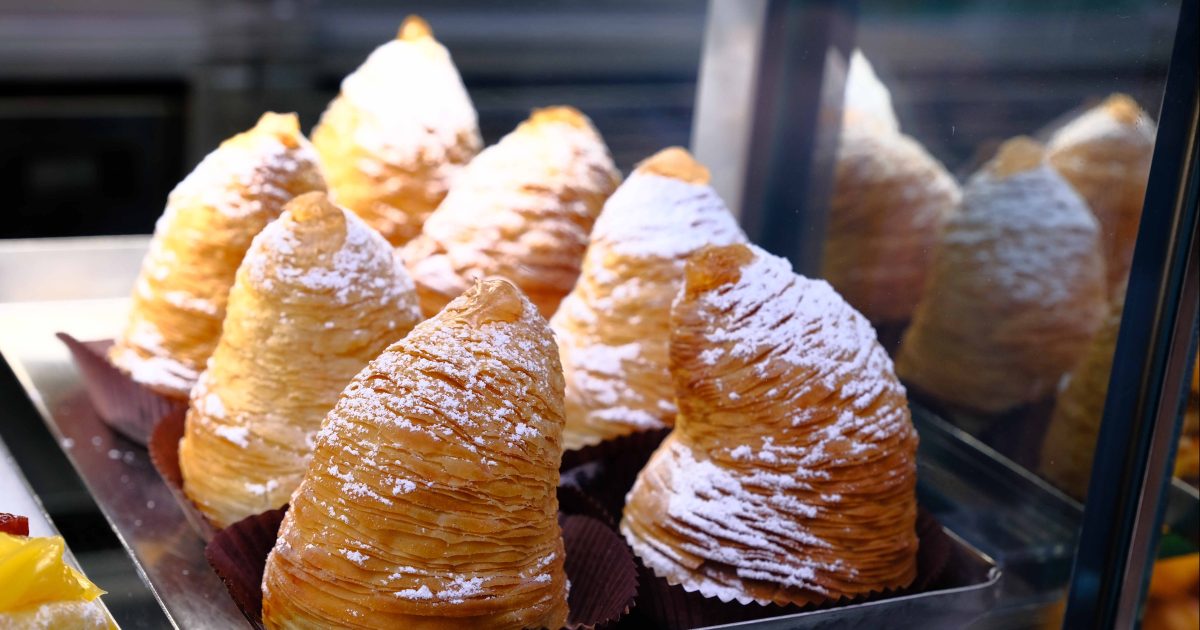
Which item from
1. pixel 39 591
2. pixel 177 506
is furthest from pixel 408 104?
pixel 39 591

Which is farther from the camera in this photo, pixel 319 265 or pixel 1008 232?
pixel 1008 232

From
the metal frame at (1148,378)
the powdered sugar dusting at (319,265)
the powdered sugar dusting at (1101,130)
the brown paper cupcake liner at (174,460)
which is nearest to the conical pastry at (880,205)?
the powdered sugar dusting at (1101,130)

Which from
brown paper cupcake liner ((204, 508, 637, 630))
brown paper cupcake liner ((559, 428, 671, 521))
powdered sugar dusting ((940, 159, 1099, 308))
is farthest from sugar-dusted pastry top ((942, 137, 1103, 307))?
brown paper cupcake liner ((204, 508, 637, 630))

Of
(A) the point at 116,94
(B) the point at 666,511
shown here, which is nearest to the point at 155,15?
(A) the point at 116,94

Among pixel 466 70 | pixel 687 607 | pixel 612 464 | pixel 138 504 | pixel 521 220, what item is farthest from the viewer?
pixel 466 70

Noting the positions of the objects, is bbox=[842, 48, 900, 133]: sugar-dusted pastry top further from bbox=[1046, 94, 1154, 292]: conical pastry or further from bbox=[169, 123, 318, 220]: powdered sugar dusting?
bbox=[169, 123, 318, 220]: powdered sugar dusting

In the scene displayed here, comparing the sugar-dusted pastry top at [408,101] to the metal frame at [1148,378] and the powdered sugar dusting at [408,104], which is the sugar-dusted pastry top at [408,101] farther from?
the metal frame at [1148,378]

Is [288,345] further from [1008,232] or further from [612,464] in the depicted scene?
[1008,232]
